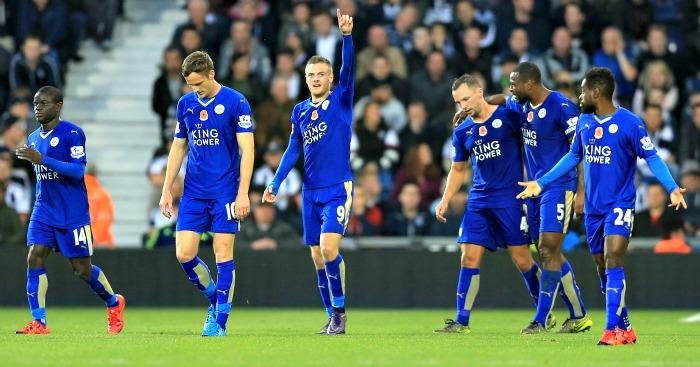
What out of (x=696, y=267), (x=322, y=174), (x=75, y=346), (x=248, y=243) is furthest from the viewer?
(x=248, y=243)

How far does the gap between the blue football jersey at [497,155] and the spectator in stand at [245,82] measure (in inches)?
339

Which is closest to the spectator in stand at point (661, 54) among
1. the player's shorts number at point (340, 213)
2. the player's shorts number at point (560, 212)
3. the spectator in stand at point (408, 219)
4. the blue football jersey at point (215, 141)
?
the spectator in stand at point (408, 219)

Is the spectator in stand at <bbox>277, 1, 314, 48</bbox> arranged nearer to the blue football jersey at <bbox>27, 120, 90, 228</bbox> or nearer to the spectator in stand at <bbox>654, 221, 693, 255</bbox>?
the spectator in stand at <bbox>654, 221, 693, 255</bbox>

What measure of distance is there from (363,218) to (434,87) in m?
3.01

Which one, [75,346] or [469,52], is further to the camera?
[469,52]

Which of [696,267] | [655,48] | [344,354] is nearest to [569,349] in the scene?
[344,354]

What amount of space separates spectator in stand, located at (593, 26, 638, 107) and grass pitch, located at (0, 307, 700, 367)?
19.7 feet

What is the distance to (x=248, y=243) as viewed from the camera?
19.6 metres

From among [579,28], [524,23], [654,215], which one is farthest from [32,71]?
[654,215]

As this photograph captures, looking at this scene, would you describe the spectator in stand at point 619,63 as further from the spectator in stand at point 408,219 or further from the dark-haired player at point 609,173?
the dark-haired player at point 609,173

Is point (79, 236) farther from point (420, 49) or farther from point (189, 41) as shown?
point (420, 49)

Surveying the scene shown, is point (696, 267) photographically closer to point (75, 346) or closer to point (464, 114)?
point (464, 114)

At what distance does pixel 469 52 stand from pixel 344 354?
11890 millimetres

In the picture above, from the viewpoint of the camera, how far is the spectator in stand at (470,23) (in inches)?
888
